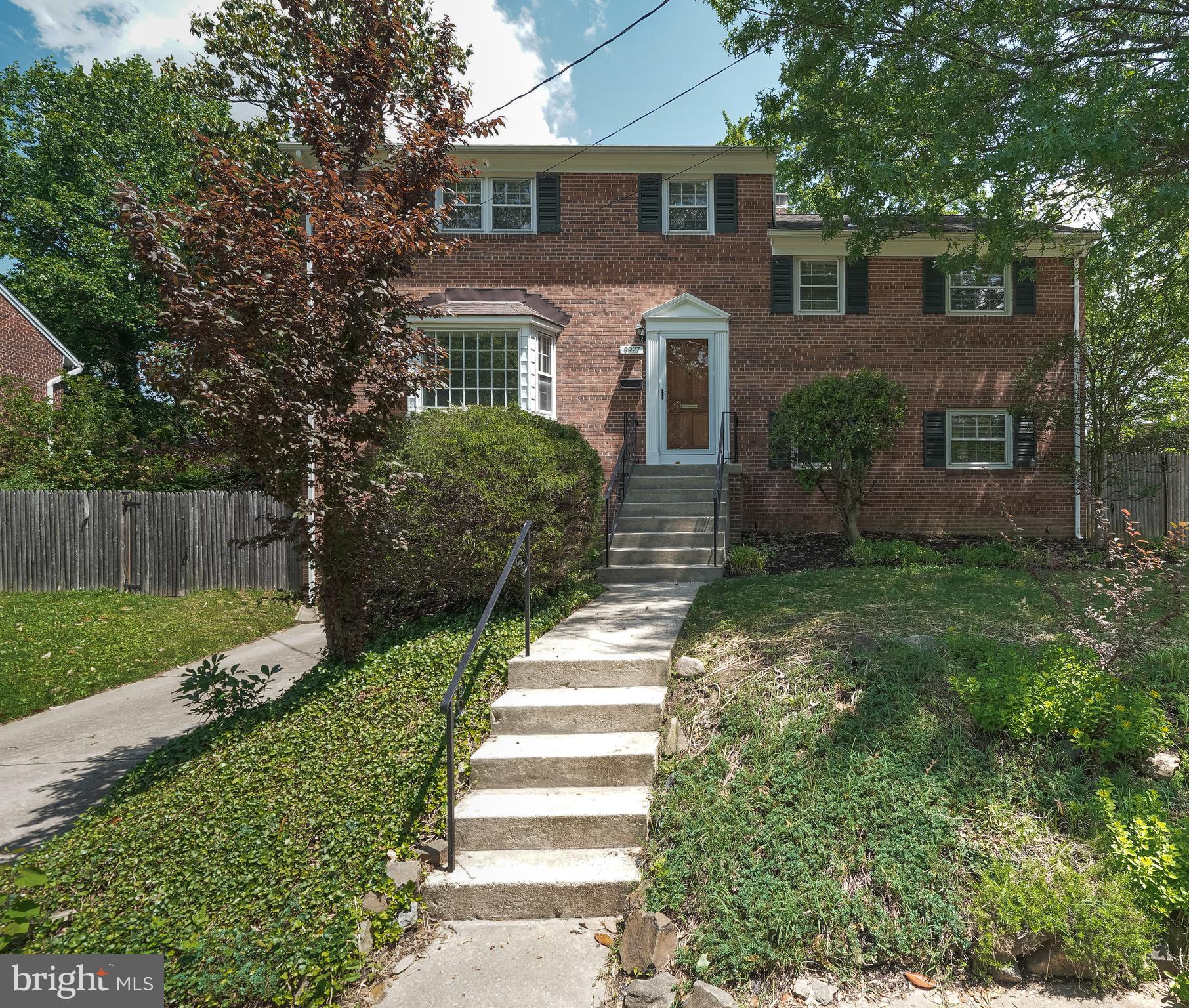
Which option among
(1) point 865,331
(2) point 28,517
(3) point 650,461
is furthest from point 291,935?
(1) point 865,331

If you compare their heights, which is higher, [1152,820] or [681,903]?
[1152,820]

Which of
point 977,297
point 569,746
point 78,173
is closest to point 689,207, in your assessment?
point 977,297

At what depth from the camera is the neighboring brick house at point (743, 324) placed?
40.3ft

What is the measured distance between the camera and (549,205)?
1234 centimetres

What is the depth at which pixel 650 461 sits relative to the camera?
480 inches

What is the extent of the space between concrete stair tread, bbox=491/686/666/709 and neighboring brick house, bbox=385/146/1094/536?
785 centimetres

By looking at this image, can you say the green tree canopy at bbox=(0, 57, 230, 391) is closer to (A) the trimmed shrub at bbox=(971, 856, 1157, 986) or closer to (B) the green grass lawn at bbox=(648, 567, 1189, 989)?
(B) the green grass lawn at bbox=(648, 567, 1189, 989)

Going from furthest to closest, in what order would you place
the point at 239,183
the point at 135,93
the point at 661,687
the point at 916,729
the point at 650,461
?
the point at 135,93
the point at 650,461
the point at 661,687
the point at 239,183
the point at 916,729

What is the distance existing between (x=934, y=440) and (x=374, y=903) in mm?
12413

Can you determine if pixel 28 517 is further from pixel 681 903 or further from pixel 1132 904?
pixel 1132 904

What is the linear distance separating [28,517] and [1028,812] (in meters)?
14.4

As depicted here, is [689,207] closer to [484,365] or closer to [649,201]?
[649,201]

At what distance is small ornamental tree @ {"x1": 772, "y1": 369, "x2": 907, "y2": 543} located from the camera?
9.81 meters

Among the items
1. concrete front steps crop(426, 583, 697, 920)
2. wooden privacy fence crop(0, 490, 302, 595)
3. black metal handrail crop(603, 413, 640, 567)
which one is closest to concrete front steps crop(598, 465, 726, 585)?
black metal handrail crop(603, 413, 640, 567)
